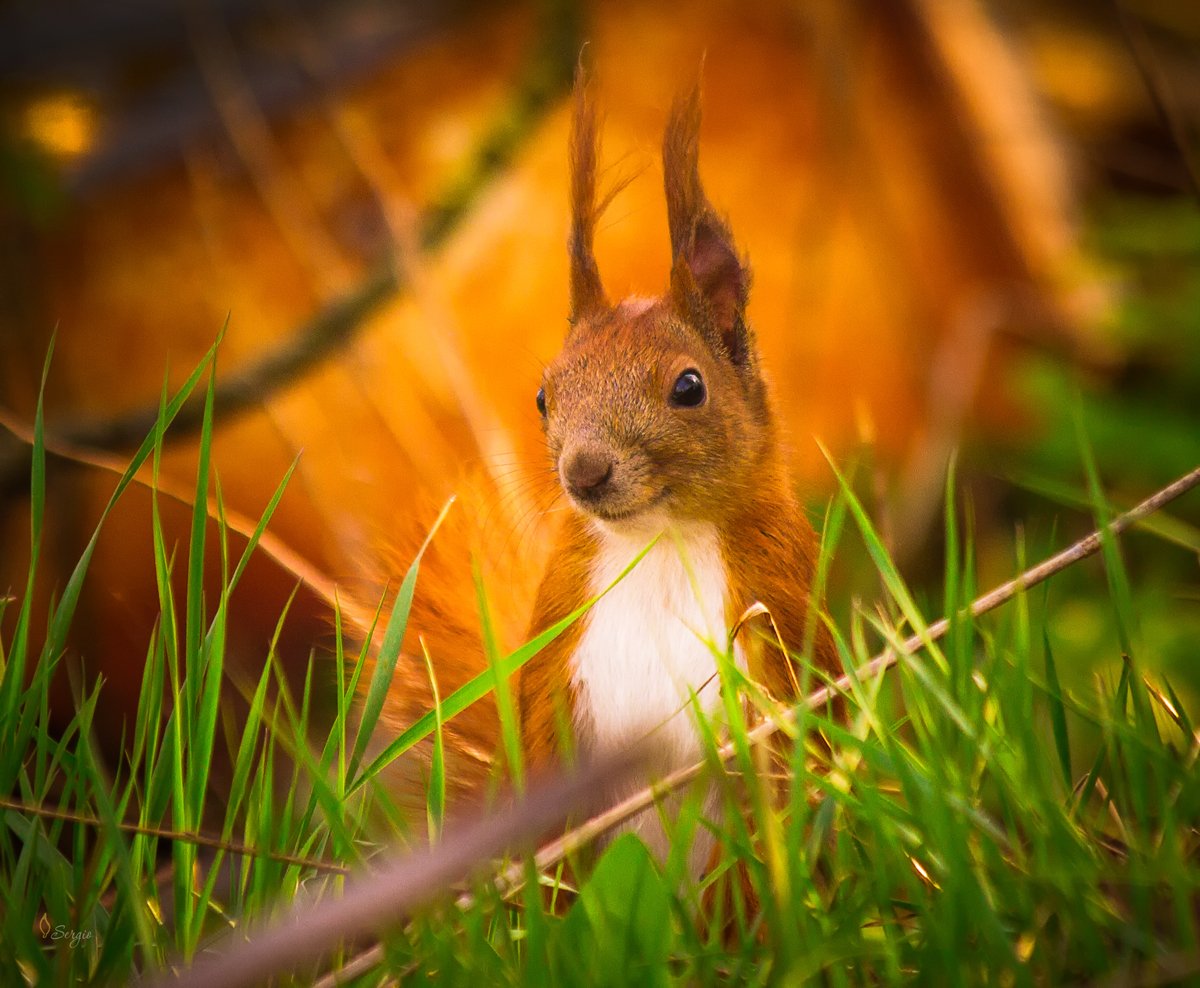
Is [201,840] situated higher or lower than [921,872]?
higher

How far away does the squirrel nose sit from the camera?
85 centimetres

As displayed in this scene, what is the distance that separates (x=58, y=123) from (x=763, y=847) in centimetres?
114

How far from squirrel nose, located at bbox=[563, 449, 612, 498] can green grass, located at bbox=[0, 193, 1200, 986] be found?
0.12m

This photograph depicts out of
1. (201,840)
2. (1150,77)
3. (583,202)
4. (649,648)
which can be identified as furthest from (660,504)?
(1150,77)

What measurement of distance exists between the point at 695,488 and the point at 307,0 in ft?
6.01

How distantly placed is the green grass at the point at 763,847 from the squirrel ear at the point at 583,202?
0.27 meters

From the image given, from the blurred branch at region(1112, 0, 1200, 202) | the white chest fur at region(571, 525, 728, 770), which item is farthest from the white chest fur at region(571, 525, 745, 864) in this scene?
the blurred branch at region(1112, 0, 1200, 202)

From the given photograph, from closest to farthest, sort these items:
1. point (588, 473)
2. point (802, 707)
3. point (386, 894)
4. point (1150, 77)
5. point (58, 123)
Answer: point (386, 894)
point (802, 707)
point (588, 473)
point (1150, 77)
point (58, 123)

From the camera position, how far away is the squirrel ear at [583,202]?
0.83 metres

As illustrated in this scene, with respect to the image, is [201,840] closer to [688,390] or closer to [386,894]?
[386,894]

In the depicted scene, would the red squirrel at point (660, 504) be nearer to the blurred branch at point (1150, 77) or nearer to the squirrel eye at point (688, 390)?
the squirrel eye at point (688, 390)

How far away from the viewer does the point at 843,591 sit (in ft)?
4.42

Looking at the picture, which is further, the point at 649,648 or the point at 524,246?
the point at 524,246

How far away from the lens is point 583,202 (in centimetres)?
90
